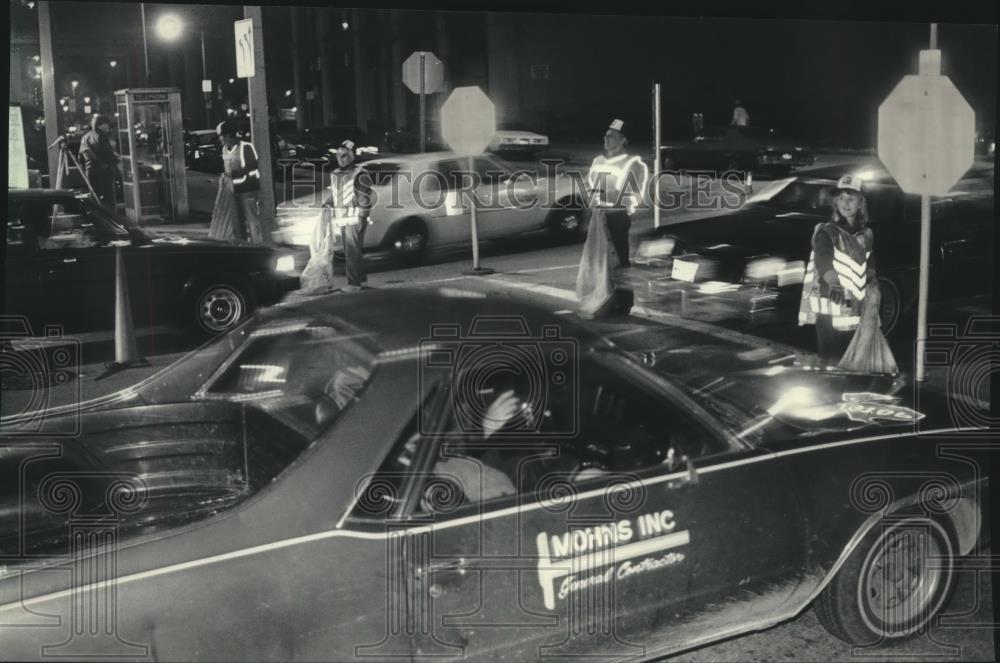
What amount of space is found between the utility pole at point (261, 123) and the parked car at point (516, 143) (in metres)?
0.84

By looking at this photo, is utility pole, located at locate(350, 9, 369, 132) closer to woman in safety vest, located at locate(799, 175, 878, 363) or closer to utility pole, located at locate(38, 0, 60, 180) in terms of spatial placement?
utility pole, located at locate(38, 0, 60, 180)

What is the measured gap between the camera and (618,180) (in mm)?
4199

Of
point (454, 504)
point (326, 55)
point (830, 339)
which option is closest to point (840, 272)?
point (830, 339)

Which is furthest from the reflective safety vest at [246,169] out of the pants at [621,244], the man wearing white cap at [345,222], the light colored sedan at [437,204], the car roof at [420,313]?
the pants at [621,244]

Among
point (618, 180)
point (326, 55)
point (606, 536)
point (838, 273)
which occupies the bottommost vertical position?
point (606, 536)

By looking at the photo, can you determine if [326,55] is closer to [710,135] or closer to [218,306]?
[218,306]

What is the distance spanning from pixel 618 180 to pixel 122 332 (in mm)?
1968

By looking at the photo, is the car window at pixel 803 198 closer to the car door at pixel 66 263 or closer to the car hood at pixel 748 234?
the car hood at pixel 748 234

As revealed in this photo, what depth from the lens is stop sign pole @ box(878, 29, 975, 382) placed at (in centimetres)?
448

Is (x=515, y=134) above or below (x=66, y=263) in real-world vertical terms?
above

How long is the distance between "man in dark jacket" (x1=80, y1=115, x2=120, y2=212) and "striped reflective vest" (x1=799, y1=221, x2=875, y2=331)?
114 inches

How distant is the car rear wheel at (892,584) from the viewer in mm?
3336

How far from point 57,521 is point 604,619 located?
1.65m

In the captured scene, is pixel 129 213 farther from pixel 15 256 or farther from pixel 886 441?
pixel 886 441
